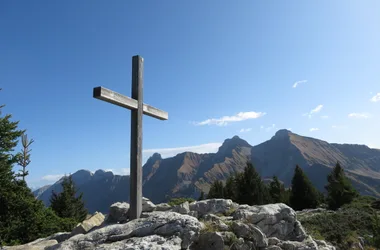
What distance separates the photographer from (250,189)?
34.3 meters

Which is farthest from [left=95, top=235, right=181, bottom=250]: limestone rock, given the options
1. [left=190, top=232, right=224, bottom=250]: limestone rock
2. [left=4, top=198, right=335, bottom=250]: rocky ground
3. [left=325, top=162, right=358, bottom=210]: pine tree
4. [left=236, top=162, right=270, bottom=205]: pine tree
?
[left=325, top=162, right=358, bottom=210]: pine tree

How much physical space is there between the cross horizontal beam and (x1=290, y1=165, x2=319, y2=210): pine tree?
35.9 m

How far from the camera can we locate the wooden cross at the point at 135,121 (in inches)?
294

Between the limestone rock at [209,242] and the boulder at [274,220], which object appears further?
the boulder at [274,220]

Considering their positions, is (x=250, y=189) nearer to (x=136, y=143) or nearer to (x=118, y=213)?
(x=118, y=213)

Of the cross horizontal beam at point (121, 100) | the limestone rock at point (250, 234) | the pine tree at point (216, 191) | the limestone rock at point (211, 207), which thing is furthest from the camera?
the pine tree at point (216, 191)

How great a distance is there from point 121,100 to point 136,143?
133 centimetres

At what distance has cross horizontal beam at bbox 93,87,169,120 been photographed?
21.8 feet

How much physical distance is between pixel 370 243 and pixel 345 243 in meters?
2.02

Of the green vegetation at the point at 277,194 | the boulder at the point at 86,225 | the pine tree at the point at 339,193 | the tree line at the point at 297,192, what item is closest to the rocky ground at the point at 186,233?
the boulder at the point at 86,225

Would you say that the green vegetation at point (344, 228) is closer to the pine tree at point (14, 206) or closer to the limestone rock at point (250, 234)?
the limestone rock at point (250, 234)

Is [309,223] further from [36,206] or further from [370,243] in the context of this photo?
[36,206]

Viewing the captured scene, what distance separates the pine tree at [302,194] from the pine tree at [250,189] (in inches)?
302

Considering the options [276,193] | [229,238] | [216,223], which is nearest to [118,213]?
[216,223]
